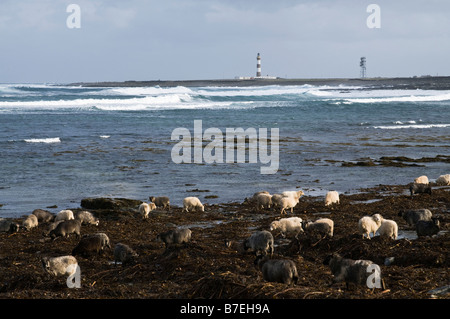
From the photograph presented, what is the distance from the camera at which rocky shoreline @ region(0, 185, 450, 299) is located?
8.79 meters

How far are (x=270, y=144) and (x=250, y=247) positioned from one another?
23433 millimetres

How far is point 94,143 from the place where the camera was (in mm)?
34844

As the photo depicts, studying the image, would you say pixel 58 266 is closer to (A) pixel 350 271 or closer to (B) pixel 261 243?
(B) pixel 261 243

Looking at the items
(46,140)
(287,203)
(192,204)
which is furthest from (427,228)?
(46,140)

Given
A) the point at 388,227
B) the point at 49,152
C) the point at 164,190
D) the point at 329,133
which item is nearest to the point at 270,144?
the point at 329,133

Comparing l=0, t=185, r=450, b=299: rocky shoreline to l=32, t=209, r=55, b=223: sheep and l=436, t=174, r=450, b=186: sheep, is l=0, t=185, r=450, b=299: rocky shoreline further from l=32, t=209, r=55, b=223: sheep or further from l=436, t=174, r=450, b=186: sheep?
l=436, t=174, r=450, b=186: sheep

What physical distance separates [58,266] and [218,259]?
9.74ft

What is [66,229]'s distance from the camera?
13852 mm

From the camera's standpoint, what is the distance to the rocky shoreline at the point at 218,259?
28.8 feet

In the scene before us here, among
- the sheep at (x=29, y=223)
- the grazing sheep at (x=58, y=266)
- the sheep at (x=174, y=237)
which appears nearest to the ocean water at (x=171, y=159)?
the sheep at (x=29, y=223)

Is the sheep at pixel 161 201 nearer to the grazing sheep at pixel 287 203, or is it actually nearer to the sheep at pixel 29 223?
the grazing sheep at pixel 287 203

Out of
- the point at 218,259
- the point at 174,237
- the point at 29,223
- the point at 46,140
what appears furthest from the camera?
the point at 46,140

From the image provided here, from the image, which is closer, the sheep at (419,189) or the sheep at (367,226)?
the sheep at (367,226)
